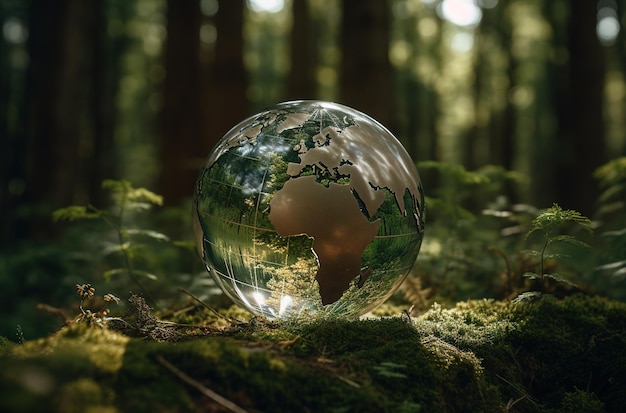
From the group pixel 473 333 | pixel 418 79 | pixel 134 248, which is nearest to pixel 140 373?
pixel 473 333

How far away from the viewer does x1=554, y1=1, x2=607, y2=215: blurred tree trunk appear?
36.1 ft

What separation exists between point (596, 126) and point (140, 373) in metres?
11.0

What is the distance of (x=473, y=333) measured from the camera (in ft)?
12.7

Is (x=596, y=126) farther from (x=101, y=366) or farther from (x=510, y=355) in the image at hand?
(x=101, y=366)

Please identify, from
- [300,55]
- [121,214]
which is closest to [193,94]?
[300,55]

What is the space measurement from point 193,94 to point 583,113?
8.24 m

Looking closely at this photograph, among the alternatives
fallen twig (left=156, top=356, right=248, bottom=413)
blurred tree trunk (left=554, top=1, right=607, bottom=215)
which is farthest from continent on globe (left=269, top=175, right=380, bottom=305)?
blurred tree trunk (left=554, top=1, right=607, bottom=215)

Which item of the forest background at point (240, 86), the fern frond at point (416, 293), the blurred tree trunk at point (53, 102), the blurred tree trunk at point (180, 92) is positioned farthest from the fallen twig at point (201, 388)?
the blurred tree trunk at point (53, 102)

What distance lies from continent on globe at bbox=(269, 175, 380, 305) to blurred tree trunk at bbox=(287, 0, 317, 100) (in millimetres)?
14615

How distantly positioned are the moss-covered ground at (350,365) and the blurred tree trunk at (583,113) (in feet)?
24.0

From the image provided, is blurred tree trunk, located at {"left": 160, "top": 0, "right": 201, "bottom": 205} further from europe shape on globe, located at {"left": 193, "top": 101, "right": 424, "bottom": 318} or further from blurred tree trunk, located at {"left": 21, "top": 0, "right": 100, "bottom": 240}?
europe shape on globe, located at {"left": 193, "top": 101, "right": 424, "bottom": 318}

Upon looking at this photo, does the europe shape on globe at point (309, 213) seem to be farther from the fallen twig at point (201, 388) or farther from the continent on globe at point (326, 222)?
the fallen twig at point (201, 388)

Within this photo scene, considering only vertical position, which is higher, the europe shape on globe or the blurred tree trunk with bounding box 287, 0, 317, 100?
the blurred tree trunk with bounding box 287, 0, 317, 100

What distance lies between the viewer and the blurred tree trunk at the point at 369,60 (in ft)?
25.5
